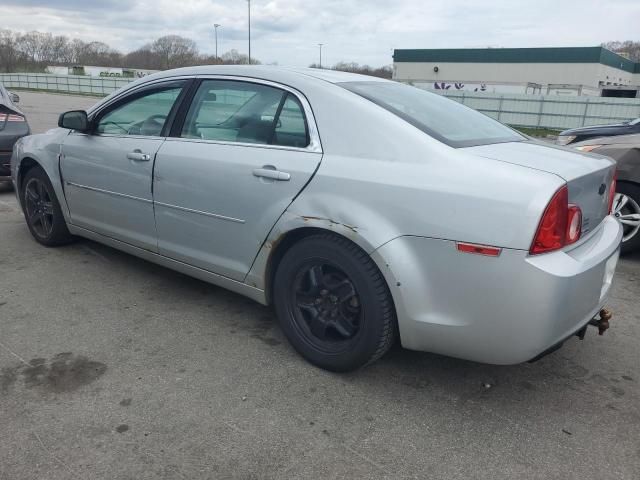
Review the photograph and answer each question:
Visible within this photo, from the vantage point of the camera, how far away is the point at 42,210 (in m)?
4.67

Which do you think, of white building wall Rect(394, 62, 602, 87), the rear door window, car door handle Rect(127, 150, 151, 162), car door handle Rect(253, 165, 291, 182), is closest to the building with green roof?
white building wall Rect(394, 62, 602, 87)

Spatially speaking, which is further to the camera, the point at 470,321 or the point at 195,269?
the point at 195,269

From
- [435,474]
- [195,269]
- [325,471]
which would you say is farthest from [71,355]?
[435,474]

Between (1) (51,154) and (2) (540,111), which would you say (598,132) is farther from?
(2) (540,111)

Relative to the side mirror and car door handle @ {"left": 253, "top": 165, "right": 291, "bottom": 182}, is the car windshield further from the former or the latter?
the side mirror

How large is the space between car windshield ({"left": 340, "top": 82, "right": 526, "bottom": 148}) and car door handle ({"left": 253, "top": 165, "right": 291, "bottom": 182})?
60 cm

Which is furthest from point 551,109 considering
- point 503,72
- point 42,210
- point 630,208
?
point 503,72

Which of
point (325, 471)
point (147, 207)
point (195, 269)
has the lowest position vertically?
point (325, 471)

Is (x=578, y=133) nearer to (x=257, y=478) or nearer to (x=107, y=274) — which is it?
(x=107, y=274)

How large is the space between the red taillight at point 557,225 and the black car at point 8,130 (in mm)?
6712

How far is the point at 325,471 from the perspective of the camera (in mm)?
2135

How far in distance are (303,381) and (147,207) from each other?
160 cm

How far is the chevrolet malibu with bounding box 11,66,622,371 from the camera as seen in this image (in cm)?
223

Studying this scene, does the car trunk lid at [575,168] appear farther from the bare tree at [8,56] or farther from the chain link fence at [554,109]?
the bare tree at [8,56]
